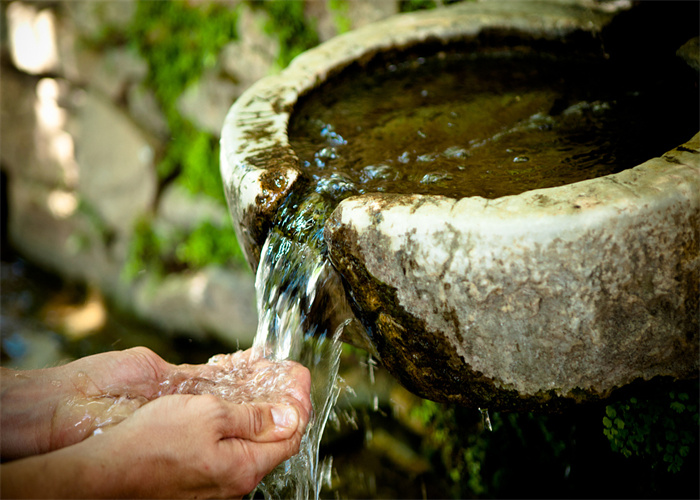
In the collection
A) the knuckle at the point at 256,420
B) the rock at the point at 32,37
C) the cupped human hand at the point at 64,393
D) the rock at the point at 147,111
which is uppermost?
the rock at the point at 32,37

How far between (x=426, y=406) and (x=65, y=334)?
3.69 m

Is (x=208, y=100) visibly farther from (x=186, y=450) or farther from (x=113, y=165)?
(x=186, y=450)

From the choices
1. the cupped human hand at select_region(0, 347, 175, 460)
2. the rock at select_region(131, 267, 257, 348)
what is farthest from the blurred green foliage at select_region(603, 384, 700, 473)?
the rock at select_region(131, 267, 257, 348)

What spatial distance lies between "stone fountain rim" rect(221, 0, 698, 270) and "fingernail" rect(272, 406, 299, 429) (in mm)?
643

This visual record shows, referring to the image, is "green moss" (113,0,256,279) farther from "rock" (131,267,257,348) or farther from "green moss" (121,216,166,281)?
"rock" (131,267,257,348)

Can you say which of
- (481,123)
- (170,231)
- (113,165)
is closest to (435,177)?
(481,123)

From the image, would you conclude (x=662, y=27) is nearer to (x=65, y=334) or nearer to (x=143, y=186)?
(x=143, y=186)

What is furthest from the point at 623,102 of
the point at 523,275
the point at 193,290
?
the point at 193,290

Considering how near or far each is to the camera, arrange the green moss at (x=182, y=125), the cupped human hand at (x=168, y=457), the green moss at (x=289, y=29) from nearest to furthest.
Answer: the cupped human hand at (x=168, y=457)
the green moss at (x=289, y=29)
the green moss at (x=182, y=125)

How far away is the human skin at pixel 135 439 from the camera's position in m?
1.33

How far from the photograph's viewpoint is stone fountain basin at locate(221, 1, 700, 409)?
149 cm

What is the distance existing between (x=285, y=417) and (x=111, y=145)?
14.8ft

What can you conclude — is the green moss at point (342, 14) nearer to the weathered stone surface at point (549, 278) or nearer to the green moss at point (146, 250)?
the green moss at point (146, 250)

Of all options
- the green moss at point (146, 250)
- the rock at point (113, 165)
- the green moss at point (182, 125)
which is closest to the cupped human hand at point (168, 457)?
the green moss at point (182, 125)
